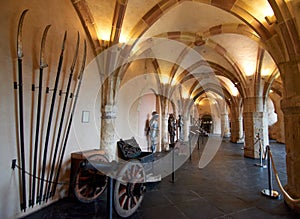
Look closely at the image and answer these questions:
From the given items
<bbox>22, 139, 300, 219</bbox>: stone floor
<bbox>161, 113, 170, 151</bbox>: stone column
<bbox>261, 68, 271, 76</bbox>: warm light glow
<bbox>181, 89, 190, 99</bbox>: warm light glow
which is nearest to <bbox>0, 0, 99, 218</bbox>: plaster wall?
<bbox>22, 139, 300, 219</bbox>: stone floor

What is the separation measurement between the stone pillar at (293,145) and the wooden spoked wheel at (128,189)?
83.5 inches

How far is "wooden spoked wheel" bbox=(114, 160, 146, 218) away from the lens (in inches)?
75.9

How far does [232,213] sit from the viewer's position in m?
2.27

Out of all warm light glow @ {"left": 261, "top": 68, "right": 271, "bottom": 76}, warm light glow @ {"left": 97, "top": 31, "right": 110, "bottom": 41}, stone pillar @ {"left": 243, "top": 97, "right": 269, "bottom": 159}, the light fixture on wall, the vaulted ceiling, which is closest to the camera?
the light fixture on wall

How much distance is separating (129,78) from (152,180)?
9.35 ft

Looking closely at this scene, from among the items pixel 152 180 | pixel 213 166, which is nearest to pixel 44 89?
pixel 152 180

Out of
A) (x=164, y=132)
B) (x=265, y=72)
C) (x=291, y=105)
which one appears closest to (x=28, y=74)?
(x=291, y=105)

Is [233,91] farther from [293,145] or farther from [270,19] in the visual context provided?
[293,145]

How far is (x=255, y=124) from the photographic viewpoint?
562 cm

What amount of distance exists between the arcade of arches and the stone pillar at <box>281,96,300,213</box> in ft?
0.05

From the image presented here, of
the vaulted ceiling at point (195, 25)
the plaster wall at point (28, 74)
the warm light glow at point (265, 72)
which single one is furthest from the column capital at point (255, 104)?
the plaster wall at point (28, 74)

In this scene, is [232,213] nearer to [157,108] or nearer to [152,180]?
[152,180]

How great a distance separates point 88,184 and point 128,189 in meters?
0.87

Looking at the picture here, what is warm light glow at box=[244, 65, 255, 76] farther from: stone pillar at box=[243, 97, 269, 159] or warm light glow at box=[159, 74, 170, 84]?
warm light glow at box=[159, 74, 170, 84]
